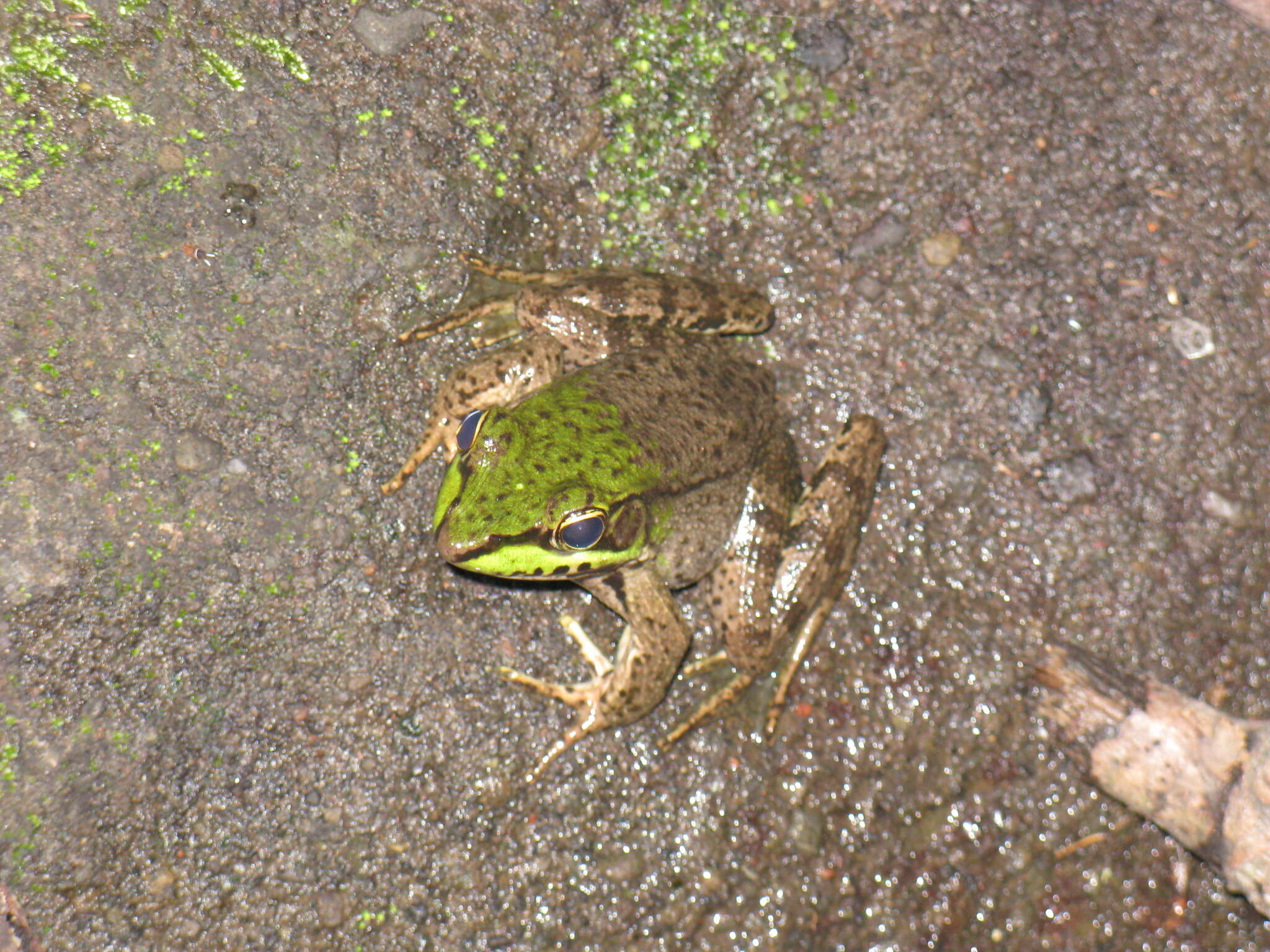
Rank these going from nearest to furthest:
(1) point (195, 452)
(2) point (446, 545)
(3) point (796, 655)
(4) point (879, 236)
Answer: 1. (2) point (446, 545)
2. (1) point (195, 452)
3. (3) point (796, 655)
4. (4) point (879, 236)

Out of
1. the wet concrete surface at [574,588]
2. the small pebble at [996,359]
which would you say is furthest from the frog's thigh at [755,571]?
the small pebble at [996,359]

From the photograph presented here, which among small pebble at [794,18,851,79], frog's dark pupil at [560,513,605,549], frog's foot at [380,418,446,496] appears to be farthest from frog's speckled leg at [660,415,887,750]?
small pebble at [794,18,851,79]

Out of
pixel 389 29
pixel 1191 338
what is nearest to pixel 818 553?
pixel 1191 338

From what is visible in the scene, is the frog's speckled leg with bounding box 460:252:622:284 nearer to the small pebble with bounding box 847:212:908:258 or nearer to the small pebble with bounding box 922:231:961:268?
the small pebble with bounding box 847:212:908:258

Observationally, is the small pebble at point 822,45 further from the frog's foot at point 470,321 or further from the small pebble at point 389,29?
the frog's foot at point 470,321

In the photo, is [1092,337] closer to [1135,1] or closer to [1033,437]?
[1033,437]

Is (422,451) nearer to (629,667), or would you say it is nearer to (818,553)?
(629,667)
